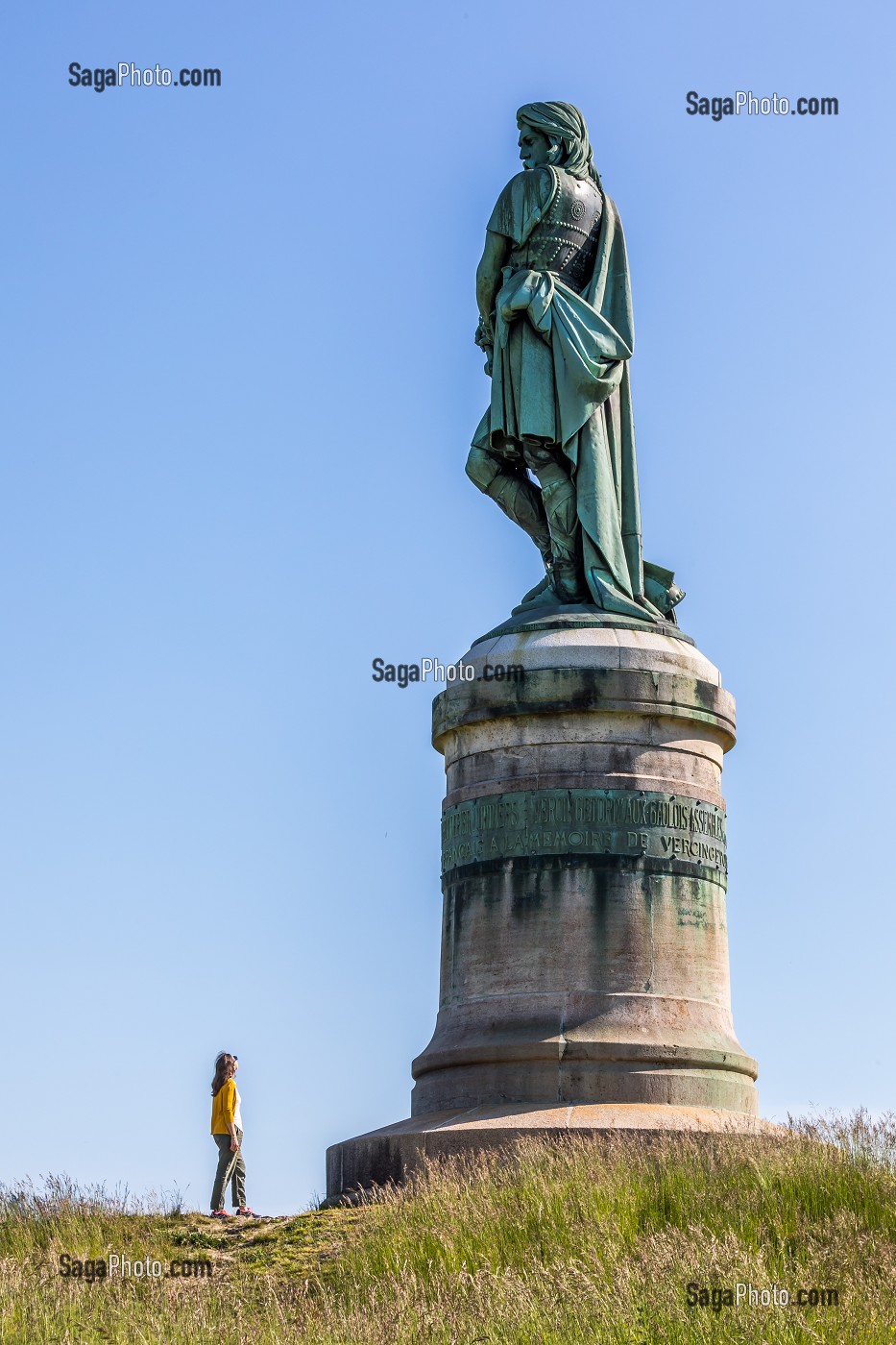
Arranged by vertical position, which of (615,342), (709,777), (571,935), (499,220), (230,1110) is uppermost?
(499,220)

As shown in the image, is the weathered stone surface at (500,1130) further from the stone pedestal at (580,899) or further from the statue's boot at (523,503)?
the statue's boot at (523,503)

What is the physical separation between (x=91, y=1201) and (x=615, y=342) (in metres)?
8.31

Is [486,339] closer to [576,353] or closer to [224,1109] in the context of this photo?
[576,353]

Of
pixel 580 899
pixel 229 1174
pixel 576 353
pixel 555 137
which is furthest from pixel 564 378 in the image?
pixel 229 1174

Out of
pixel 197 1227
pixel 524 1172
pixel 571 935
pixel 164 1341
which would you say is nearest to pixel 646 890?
pixel 571 935

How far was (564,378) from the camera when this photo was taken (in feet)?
56.1

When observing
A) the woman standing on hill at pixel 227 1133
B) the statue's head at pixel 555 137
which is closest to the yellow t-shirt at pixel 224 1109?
the woman standing on hill at pixel 227 1133

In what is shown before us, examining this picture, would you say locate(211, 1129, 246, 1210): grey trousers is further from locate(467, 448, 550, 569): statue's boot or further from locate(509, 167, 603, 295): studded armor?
locate(509, 167, 603, 295): studded armor

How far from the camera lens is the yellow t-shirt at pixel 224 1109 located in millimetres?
14898

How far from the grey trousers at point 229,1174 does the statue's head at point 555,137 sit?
28.2 ft

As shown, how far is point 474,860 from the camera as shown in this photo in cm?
1590

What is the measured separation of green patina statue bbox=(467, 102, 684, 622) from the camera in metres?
17.1

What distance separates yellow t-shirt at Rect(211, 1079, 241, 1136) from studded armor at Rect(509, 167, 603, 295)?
7.42 m

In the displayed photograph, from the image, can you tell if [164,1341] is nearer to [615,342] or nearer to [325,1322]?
[325,1322]
